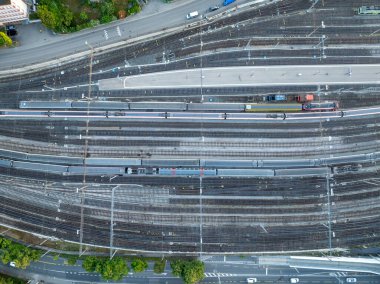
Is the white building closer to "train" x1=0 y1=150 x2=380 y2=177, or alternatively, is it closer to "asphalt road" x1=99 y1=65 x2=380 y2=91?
"train" x1=0 y1=150 x2=380 y2=177

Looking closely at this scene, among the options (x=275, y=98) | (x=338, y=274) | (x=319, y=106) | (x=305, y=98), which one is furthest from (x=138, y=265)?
(x=319, y=106)

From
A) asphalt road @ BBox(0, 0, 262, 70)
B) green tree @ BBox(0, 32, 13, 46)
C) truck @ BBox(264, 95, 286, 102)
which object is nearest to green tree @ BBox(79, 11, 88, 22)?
asphalt road @ BBox(0, 0, 262, 70)

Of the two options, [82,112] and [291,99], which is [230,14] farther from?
[82,112]

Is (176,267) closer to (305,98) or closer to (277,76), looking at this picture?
(305,98)

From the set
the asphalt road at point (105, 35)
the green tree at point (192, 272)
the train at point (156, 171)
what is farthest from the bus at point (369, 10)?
the green tree at point (192, 272)

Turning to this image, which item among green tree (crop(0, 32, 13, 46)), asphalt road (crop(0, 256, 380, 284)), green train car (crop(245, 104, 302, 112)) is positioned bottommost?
asphalt road (crop(0, 256, 380, 284))

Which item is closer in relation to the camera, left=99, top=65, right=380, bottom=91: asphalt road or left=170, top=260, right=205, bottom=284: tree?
left=170, top=260, right=205, bottom=284: tree
